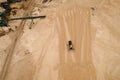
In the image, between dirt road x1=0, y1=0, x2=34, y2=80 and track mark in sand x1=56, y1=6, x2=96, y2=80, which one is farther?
dirt road x1=0, y1=0, x2=34, y2=80

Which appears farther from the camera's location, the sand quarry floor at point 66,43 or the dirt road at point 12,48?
the dirt road at point 12,48

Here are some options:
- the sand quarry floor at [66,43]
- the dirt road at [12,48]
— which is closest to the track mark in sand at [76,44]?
the sand quarry floor at [66,43]

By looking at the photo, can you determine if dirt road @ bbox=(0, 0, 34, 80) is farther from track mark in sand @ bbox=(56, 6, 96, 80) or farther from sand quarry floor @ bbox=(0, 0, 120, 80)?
track mark in sand @ bbox=(56, 6, 96, 80)

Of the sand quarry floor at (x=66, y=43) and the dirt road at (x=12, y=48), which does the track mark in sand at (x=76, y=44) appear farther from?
the dirt road at (x=12, y=48)

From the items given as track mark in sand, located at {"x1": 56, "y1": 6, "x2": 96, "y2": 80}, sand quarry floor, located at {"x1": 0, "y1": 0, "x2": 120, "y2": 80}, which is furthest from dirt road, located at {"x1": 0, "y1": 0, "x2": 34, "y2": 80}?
track mark in sand, located at {"x1": 56, "y1": 6, "x2": 96, "y2": 80}

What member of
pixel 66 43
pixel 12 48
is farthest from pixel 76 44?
pixel 12 48

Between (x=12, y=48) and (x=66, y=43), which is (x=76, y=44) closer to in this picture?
(x=66, y=43)
